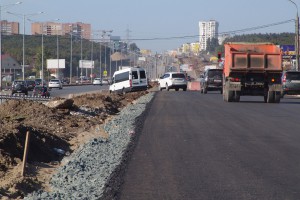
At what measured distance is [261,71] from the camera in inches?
1489

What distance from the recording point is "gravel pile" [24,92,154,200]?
33.2ft

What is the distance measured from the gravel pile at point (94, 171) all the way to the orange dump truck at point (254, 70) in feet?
63.9

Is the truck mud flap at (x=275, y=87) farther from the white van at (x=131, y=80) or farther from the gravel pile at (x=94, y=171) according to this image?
the white van at (x=131, y=80)

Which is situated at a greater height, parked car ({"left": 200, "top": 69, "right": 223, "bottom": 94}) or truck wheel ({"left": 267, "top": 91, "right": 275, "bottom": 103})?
parked car ({"left": 200, "top": 69, "right": 223, "bottom": 94})

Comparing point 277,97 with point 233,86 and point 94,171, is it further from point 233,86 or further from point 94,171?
point 94,171

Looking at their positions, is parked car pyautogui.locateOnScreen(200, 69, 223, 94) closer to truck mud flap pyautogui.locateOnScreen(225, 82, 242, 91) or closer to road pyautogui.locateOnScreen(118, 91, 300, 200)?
truck mud flap pyautogui.locateOnScreen(225, 82, 242, 91)

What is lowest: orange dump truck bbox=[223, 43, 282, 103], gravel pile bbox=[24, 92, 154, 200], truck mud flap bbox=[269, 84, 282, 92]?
gravel pile bbox=[24, 92, 154, 200]

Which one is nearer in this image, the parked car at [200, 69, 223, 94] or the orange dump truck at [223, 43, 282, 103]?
the orange dump truck at [223, 43, 282, 103]

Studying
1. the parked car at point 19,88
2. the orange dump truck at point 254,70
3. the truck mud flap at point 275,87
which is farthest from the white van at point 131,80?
the truck mud flap at point 275,87

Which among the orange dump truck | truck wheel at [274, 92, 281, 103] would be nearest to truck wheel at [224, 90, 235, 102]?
the orange dump truck

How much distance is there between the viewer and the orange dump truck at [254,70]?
37844 millimetres

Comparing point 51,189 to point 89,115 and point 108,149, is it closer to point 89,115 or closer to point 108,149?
point 108,149

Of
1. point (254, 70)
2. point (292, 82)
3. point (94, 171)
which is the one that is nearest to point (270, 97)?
point (254, 70)

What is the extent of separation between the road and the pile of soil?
5.47 ft
